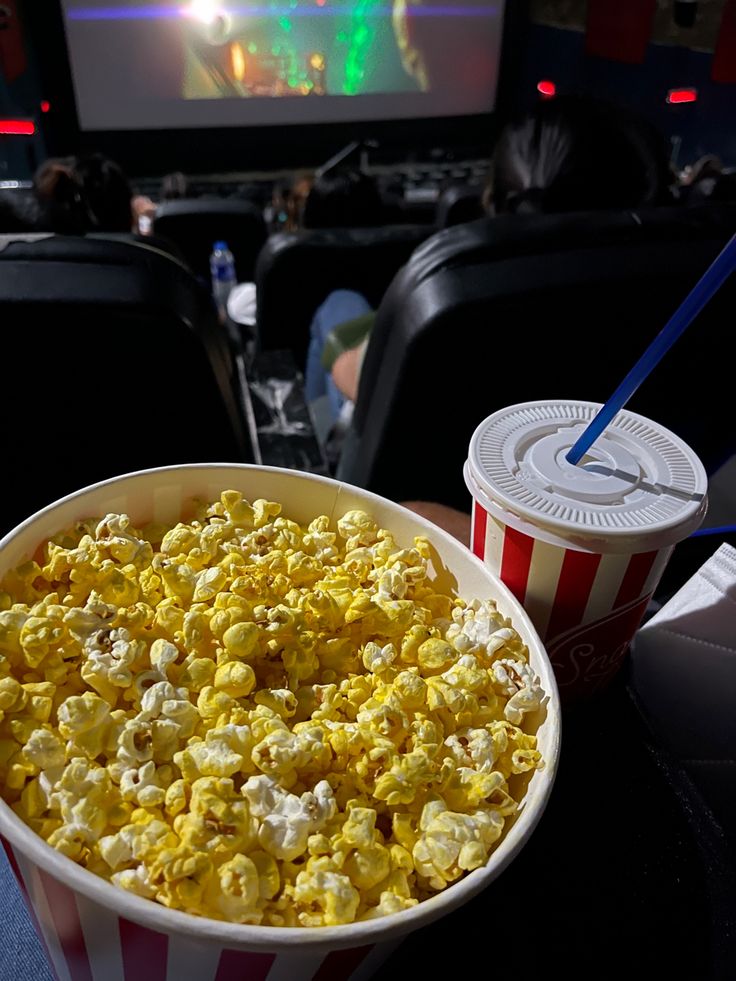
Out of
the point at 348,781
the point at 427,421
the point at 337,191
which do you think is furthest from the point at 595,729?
the point at 337,191

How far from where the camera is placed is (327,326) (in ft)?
6.56

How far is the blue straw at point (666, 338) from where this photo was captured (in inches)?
21.3

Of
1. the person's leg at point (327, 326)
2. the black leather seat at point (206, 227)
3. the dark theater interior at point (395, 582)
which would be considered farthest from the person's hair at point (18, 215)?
the black leather seat at point (206, 227)

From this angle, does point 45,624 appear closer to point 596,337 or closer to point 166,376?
point 166,376

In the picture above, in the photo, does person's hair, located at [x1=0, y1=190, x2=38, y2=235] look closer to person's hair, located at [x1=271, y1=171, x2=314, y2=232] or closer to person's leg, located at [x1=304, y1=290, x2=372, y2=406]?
person's leg, located at [x1=304, y1=290, x2=372, y2=406]

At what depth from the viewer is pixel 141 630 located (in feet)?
1.89

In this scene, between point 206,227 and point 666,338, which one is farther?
point 206,227

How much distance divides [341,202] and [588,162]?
3.99 feet

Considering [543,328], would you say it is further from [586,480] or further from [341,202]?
[341,202]

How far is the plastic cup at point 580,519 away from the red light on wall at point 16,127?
4974mm

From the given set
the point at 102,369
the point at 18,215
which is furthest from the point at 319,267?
the point at 102,369

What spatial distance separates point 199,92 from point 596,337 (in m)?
5.02

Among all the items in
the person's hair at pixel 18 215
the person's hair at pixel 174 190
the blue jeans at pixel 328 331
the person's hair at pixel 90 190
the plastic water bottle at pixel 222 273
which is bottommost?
the person's hair at pixel 174 190

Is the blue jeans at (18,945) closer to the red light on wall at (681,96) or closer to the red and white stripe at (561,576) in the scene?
the red and white stripe at (561,576)
